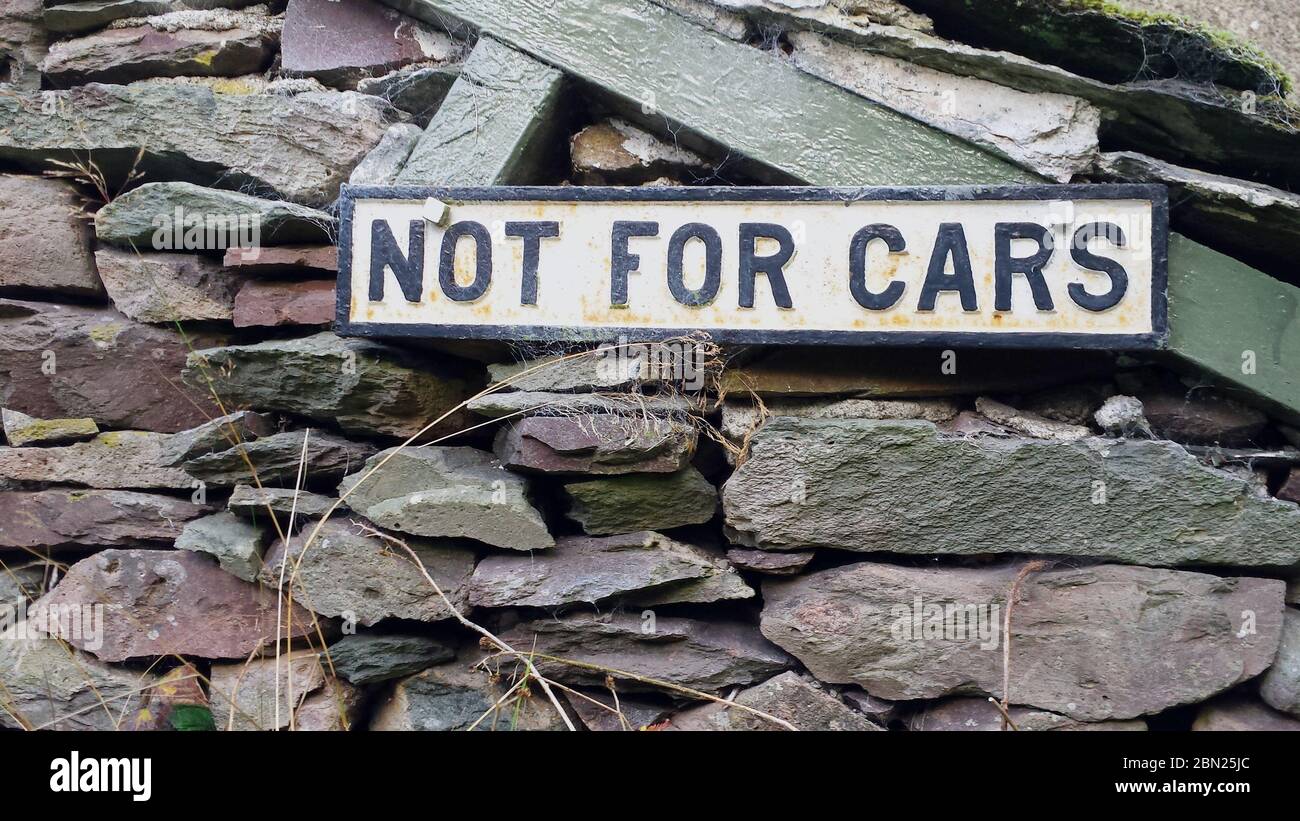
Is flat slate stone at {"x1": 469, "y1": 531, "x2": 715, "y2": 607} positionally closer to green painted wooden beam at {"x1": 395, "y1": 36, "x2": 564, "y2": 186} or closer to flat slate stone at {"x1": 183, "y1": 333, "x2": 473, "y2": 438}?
flat slate stone at {"x1": 183, "y1": 333, "x2": 473, "y2": 438}

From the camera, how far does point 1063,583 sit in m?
2.41

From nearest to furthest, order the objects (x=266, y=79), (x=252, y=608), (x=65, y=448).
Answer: (x=252, y=608)
(x=65, y=448)
(x=266, y=79)

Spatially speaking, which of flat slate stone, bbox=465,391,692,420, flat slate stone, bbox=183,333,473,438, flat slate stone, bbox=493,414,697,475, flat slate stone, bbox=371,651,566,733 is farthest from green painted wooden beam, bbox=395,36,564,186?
flat slate stone, bbox=371,651,566,733

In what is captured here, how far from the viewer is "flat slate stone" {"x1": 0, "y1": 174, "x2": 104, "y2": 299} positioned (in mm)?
2852

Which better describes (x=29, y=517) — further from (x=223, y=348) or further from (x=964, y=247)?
(x=964, y=247)

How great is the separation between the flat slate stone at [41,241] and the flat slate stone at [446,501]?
1174 mm

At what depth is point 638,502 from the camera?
250cm

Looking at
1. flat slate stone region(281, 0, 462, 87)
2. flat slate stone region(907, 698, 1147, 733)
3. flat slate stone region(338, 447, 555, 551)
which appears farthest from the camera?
flat slate stone region(281, 0, 462, 87)

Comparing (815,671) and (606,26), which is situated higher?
(606,26)

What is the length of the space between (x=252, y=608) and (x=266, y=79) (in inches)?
65.3

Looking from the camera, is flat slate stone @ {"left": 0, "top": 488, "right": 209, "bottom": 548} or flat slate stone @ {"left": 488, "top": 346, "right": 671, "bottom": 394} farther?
flat slate stone @ {"left": 0, "top": 488, "right": 209, "bottom": 548}

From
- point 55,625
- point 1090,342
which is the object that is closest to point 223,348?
point 55,625

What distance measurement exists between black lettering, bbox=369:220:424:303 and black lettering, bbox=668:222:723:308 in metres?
0.68

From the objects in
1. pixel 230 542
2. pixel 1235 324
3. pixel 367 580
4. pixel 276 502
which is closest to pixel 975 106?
pixel 1235 324
